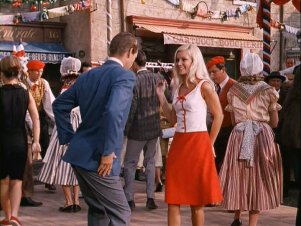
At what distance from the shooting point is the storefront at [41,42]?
49.4ft

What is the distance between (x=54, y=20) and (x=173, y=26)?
3.50 m

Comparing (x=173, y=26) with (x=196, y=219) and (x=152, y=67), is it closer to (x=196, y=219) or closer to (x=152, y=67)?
Answer: (x=152, y=67)

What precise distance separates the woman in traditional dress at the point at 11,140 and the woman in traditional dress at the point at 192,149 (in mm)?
1597

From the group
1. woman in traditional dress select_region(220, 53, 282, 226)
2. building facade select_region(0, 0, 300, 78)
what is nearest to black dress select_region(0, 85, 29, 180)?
woman in traditional dress select_region(220, 53, 282, 226)

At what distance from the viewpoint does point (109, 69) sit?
3.96 m

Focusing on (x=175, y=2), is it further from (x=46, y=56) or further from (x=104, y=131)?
(x=104, y=131)

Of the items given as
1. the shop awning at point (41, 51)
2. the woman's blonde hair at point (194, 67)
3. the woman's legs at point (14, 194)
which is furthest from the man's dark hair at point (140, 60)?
the shop awning at point (41, 51)

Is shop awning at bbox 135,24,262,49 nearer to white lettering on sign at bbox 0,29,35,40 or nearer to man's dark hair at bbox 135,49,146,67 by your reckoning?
white lettering on sign at bbox 0,29,35,40

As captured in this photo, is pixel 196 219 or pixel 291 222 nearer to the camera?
pixel 196 219

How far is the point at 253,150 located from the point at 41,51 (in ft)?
35.0

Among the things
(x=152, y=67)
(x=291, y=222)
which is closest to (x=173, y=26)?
(x=152, y=67)

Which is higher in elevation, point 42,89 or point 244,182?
point 42,89

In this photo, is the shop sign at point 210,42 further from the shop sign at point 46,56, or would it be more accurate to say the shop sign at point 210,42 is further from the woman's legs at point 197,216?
the woman's legs at point 197,216

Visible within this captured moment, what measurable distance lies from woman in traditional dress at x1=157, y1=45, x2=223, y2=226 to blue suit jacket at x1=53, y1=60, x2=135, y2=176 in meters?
0.88
